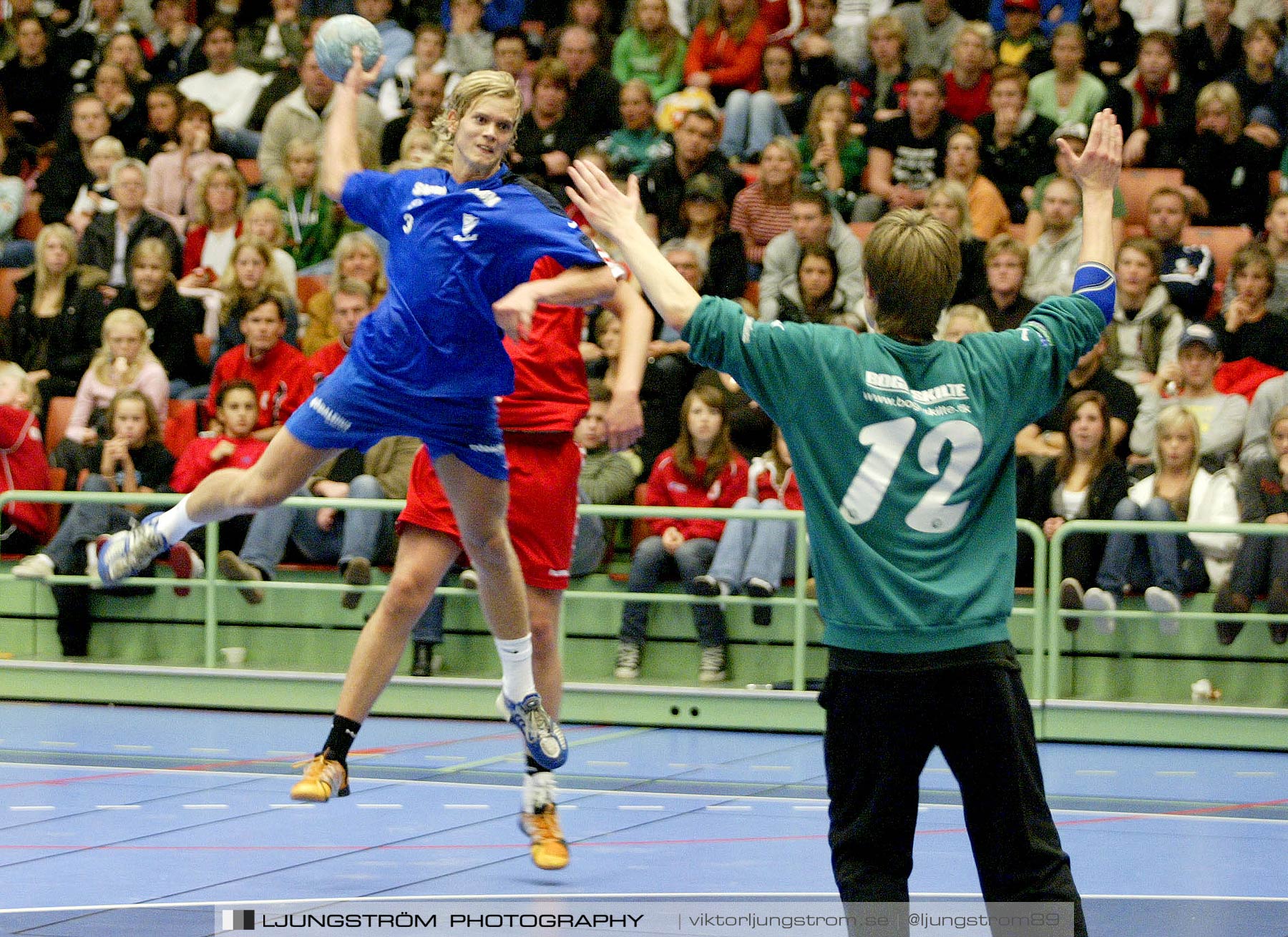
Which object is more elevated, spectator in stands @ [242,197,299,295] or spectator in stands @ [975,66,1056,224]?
spectator in stands @ [975,66,1056,224]

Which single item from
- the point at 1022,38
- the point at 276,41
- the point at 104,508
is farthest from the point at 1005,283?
the point at 276,41

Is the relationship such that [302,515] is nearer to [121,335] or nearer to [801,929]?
[121,335]

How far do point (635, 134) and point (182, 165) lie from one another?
132 inches

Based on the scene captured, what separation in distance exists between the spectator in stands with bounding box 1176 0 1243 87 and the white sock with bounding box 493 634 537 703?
7.87 m

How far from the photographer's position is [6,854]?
5875 millimetres

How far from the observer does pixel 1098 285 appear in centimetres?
385

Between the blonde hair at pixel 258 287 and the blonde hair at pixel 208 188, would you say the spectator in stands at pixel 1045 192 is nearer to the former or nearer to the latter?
the blonde hair at pixel 258 287

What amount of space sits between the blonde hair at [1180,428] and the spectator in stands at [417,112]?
5823 mm

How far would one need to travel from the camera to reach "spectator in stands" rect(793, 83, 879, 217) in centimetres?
1170

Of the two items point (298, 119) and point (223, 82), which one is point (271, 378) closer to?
point (298, 119)

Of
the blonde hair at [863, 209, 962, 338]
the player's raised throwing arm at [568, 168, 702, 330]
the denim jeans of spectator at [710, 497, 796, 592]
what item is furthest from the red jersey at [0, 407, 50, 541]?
the blonde hair at [863, 209, 962, 338]

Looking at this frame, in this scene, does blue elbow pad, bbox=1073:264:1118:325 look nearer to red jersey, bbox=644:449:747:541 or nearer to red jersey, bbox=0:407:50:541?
red jersey, bbox=644:449:747:541

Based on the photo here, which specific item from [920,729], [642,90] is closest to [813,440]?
[920,729]

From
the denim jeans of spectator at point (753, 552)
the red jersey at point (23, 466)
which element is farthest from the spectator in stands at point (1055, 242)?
the red jersey at point (23, 466)
